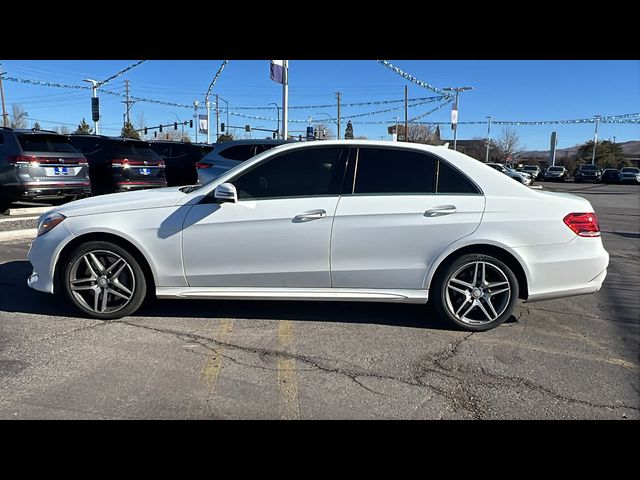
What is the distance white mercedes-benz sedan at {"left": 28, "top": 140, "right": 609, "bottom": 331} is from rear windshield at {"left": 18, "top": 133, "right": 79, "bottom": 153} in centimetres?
597

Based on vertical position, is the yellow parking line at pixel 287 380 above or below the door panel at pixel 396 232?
below

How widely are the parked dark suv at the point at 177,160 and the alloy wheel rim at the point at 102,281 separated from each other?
10.1 meters

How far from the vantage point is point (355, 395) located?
292 centimetres

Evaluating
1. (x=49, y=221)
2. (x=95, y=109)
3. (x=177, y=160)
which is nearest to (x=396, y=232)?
(x=49, y=221)

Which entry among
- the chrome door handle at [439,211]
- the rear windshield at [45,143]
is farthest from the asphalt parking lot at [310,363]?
the rear windshield at [45,143]

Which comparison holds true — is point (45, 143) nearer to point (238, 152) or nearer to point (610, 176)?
point (238, 152)

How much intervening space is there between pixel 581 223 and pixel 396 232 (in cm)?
162

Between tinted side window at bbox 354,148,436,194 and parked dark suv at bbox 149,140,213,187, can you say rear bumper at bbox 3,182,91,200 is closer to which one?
parked dark suv at bbox 149,140,213,187

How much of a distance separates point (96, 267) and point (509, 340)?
370cm

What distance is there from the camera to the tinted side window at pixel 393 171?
3.96 meters

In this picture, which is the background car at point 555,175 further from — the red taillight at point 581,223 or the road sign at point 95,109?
the red taillight at point 581,223

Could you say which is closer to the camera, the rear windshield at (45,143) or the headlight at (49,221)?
the headlight at (49,221)

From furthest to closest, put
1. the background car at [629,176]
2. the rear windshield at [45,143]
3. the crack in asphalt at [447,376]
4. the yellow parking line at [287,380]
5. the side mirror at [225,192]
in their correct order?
1. the background car at [629,176]
2. the rear windshield at [45,143]
3. the side mirror at [225,192]
4. the crack in asphalt at [447,376]
5. the yellow parking line at [287,380]
